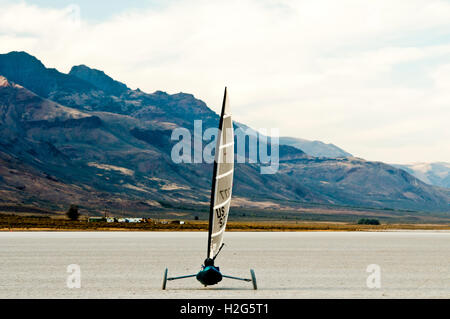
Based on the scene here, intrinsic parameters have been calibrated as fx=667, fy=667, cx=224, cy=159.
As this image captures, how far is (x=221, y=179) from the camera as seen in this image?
3550 centimetres

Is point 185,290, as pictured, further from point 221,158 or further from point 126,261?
point 126,261

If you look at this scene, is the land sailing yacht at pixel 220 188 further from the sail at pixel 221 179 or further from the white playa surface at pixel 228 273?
the white playa surface at pixel 228 273

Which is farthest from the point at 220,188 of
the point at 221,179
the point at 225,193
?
the point at 225,193

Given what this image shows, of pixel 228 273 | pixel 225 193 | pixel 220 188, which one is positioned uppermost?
pixel 220 188

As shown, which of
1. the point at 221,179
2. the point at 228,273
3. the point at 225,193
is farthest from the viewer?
the point at 228,273

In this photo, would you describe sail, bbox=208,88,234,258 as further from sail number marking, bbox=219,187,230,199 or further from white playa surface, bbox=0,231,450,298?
white playa surface, bbox=0,231,450,298

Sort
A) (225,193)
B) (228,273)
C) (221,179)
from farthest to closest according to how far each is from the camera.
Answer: (228,273), (225,193), (221,179)

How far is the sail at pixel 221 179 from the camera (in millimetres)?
34375

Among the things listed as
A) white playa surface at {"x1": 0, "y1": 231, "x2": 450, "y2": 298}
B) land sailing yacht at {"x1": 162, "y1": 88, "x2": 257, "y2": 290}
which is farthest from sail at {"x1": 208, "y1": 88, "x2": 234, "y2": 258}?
white playa surface at {"x1": 0, "y1": 231, "x2": 450, "y2": 298}

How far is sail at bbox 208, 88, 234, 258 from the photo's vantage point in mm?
34375

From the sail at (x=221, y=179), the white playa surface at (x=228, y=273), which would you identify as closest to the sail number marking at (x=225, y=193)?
the sail at (x=221, y=179)

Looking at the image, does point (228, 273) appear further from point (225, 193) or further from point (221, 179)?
point (221, 179)
